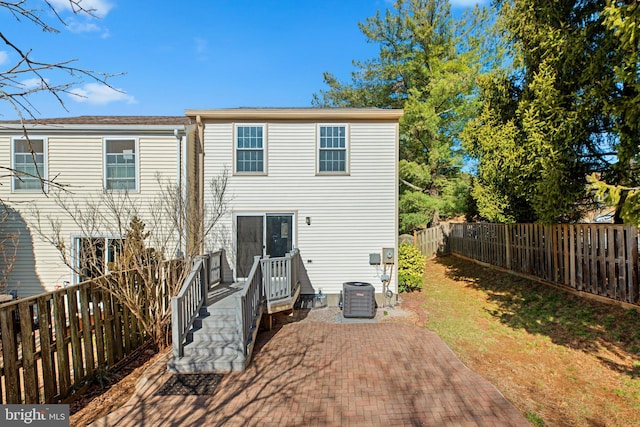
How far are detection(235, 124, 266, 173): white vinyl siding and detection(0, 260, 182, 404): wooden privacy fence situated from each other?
13.6 ft

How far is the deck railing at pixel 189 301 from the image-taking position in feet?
18.5

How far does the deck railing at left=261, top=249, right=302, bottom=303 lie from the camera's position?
7191 millimetres

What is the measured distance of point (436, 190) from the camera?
661 inches

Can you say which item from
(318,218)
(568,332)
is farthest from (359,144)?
(568,332)

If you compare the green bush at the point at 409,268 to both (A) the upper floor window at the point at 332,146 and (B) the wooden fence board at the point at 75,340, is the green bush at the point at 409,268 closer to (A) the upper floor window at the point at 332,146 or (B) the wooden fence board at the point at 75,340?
(A) the upper floor window at the point at 332,146

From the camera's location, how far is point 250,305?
631 cm

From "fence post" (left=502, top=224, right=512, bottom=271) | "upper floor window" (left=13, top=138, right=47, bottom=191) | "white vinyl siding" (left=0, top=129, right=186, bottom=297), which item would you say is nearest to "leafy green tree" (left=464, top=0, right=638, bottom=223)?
"fence post" (left=502, top=224, right=512, bottom=271)

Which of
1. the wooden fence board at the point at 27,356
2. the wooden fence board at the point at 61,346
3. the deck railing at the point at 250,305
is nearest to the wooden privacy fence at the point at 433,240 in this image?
the deck railing at the point at 250,305

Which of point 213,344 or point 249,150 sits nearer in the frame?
point 213,344

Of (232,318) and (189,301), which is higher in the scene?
(189,301)

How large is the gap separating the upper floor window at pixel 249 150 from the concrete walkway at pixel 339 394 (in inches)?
199

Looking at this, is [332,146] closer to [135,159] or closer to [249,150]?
[249,150]

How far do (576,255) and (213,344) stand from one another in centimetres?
930

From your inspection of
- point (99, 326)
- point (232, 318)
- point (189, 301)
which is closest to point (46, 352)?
point (99, 326)
